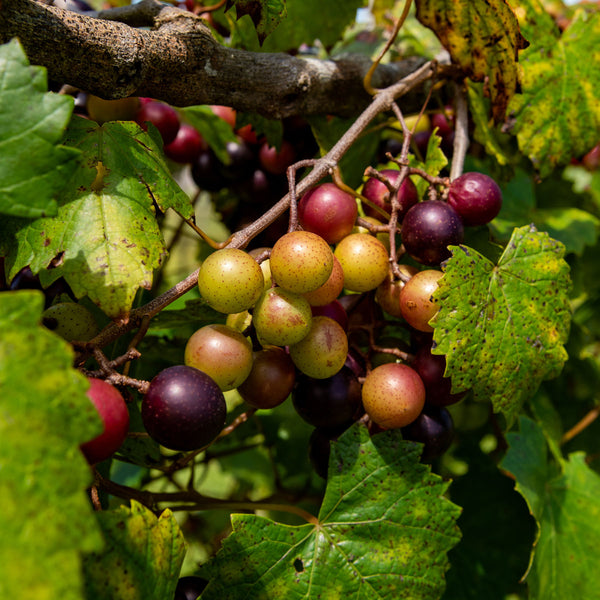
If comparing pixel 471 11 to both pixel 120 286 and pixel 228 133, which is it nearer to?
pixel 228 133

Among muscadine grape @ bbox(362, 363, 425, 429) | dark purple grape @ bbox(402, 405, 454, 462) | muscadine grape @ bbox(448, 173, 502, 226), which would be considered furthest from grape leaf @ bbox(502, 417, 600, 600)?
muscadine grape @ bbox(448, 173, 502, 226)

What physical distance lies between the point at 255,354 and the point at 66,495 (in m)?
0.42

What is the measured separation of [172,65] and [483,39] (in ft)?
2.24

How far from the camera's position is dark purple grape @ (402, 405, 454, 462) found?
1.01m

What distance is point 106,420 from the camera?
679 mm

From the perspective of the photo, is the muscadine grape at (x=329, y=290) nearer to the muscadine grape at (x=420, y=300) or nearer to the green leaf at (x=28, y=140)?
the muscadine grape at (x=420, y=300)

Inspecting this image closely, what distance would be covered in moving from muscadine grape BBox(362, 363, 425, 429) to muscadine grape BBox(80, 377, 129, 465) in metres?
0.41

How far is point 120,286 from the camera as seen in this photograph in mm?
786

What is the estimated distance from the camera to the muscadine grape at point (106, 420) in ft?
2.22

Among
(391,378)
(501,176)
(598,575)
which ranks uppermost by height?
(501,176)

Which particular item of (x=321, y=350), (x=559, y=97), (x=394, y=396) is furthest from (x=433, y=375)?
(x=559, y=97)

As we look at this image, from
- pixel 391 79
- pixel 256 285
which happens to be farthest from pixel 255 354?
pixel 391 79

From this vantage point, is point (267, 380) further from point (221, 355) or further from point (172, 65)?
point (172, 65)

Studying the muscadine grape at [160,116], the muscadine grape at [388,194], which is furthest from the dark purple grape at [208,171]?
the muscadine grape at [388,194]
